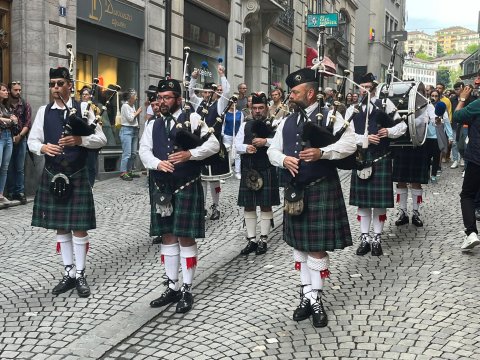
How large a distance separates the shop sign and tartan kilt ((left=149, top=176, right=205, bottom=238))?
7.47 m

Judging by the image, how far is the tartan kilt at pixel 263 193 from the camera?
20.4 feet

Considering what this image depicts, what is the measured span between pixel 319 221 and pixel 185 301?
126 cm

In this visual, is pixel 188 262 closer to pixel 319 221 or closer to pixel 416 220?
pixel 319 221

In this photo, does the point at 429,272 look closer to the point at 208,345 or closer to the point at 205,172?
the point at 208,345

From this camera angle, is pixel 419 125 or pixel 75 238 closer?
pixel 75 238

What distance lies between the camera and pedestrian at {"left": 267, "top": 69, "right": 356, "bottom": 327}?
13.6 ft

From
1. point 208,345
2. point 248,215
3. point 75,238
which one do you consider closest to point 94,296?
point 75,238

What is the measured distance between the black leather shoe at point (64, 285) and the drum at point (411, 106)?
3786mm

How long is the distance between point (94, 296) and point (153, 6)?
9837mm

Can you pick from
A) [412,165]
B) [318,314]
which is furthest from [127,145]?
[318,314]

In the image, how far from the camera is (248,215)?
247 inches

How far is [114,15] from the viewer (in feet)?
39.2

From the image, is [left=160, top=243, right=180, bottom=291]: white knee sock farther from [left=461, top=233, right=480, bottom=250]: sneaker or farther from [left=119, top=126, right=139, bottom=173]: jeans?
[left=119, top=126, right=139, bottom=173]: jeans

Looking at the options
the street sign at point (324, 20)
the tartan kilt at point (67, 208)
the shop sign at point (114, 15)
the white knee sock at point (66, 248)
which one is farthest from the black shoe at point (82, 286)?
the street sign at point (324, 20)
